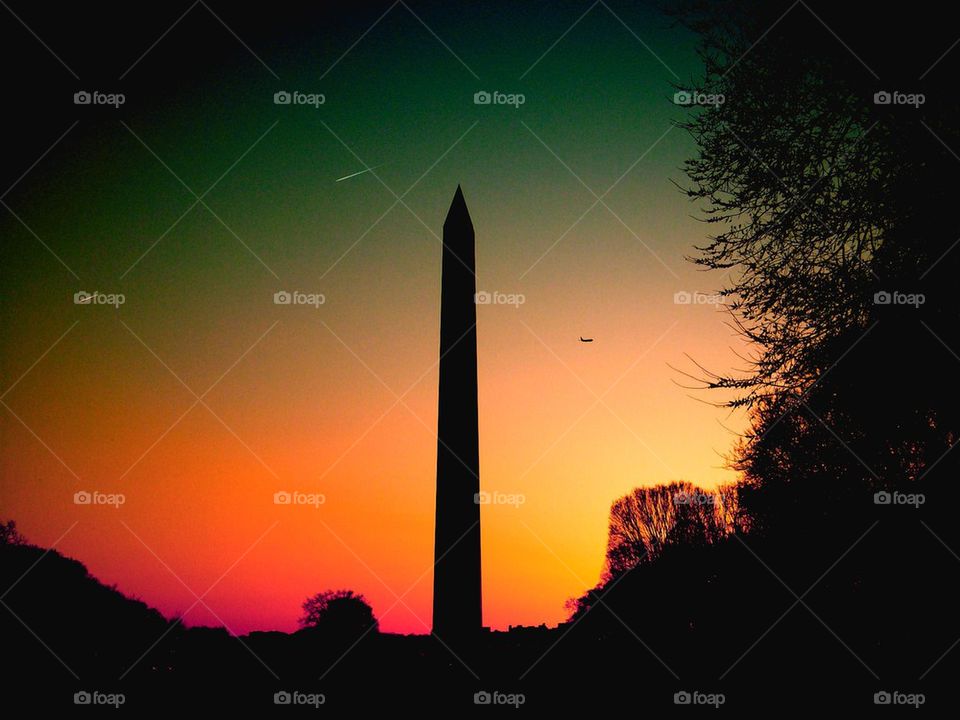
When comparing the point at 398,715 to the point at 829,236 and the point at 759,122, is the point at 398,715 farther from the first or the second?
the point at 759,122

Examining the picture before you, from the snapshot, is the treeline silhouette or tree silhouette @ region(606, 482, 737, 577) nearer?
the treeline silhouette

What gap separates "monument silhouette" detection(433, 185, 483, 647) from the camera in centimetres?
830

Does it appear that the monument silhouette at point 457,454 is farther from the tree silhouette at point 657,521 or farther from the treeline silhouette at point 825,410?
the tree silhouette at point 657,521

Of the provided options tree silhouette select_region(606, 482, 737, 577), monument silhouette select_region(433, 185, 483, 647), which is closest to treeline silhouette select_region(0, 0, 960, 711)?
monument silhouette select_region(433, 185, 483, 647)

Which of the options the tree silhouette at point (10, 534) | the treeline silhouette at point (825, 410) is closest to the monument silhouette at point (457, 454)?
the treeline silhouette at point (825, 410)

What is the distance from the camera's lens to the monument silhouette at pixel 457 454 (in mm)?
8305

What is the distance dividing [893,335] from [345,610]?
28.2m

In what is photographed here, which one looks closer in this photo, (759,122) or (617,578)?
(759,122)

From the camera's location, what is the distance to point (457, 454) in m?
8.55

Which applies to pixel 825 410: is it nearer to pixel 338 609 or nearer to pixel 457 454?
pixel 457 454

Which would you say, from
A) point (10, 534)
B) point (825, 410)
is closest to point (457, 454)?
point (825, 410)

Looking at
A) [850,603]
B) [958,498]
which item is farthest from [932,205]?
[850,603]

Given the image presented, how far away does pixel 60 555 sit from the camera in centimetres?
1916

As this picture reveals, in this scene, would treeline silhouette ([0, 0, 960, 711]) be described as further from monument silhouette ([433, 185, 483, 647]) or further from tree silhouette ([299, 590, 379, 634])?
tree silhouette ([299, 590, 379, 634])
